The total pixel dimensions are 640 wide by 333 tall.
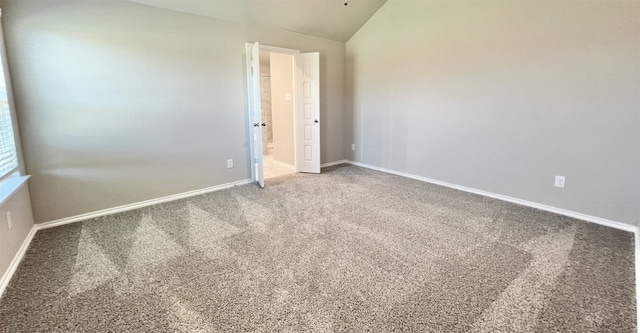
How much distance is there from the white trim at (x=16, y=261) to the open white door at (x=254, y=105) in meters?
2.42

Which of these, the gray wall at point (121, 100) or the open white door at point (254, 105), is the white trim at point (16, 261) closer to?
the gray wall at point (121, 100)

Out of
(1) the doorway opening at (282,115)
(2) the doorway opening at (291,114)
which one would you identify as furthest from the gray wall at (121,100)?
(1) the doorway opening at (282,115)

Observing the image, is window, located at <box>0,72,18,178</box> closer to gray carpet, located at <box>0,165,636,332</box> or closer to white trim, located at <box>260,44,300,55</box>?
gray carpet, located at <box>0,165,636,332</box>

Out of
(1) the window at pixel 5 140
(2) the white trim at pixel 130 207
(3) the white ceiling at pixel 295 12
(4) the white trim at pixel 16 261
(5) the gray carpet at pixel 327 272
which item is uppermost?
(3) the white ceiling at pixel 295 12

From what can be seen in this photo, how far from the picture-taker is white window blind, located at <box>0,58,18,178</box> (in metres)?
2.38

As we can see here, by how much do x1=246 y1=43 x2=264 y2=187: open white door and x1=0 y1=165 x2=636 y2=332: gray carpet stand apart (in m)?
1.07

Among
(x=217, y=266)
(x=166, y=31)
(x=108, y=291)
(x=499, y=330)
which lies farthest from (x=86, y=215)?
(x=499, y=330)

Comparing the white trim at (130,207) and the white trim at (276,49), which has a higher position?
the white trim at (276,49)

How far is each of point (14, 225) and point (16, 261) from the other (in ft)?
1.01

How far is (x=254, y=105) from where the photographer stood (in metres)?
4.14

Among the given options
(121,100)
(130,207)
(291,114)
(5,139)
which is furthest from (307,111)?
(5,139)

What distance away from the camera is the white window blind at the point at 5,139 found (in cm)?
238

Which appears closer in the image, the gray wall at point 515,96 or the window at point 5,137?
the window at point 5,137

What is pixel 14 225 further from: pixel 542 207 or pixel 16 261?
pixel 542 207
